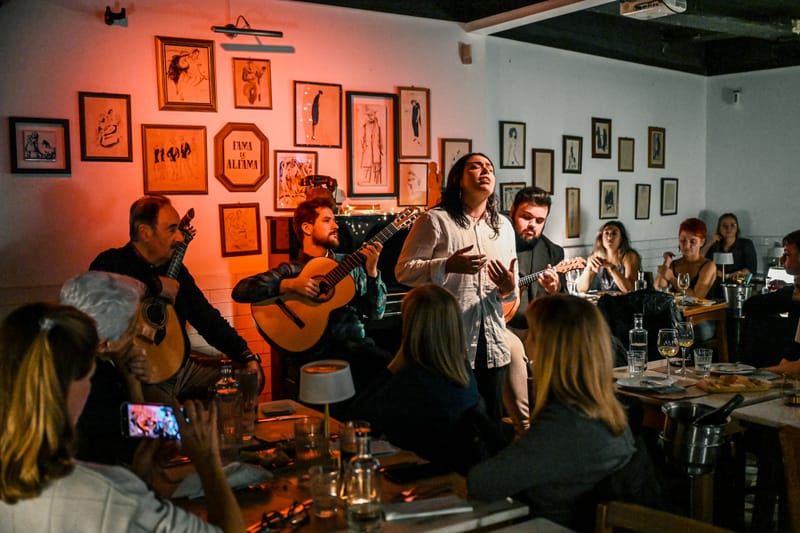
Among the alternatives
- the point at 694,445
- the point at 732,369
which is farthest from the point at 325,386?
the point at 732,369

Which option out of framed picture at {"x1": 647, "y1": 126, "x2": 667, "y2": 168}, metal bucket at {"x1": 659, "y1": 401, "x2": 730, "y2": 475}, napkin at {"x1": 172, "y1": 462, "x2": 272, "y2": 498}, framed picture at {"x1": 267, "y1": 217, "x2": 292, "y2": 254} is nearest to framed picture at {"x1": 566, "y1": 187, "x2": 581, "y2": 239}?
framed picture at {"x1": 647, "y1": 126, "x2": 667, "y2": 168}

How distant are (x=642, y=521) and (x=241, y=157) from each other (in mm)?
4239

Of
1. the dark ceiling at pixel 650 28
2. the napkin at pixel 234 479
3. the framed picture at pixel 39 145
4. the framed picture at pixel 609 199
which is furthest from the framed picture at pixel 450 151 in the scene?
the napkin at pixel 234 479

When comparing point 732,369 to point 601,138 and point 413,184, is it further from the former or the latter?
point 601,138

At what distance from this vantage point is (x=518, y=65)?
23.7 ft

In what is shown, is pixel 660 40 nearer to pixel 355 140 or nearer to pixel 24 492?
pixel 355 140

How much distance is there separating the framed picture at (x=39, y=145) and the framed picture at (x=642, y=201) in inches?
236

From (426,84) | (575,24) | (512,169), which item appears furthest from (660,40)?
(426,84)

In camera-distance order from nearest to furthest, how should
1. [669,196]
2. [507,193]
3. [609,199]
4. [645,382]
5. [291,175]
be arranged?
1. [645,382]
2. [291,175]
3. [507,193]
4. [609,199]
5. [669,196]

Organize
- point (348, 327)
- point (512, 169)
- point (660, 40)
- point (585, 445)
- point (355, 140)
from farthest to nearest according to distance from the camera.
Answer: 1. point (660, 40)
2. point (512, 169)
3. point (355, 140)
4. point (348, 327)
5. point (585, 445)

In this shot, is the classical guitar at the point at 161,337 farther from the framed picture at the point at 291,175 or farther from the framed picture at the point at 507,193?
the framed picture at the point at 507,193

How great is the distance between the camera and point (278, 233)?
547 cm

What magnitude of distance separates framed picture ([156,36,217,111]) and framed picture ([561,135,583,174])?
147 inches

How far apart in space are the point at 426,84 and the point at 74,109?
2.76 metres
